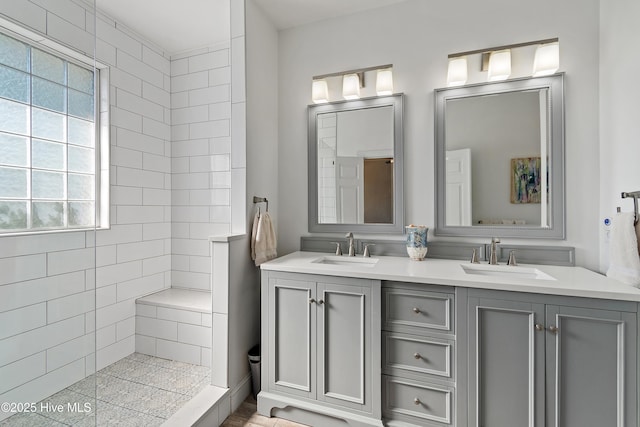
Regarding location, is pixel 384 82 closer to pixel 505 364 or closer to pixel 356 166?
pixel 356 166

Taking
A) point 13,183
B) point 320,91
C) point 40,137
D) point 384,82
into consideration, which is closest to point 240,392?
point 13,183

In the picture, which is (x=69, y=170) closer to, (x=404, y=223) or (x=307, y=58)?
(x=307, y=58)

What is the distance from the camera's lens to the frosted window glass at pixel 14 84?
1113 millimetres

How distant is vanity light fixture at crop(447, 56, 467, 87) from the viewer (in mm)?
1910

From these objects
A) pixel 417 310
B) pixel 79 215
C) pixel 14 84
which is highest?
pixel 14 84

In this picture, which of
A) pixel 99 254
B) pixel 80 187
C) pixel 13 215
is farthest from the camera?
pixel 99 254

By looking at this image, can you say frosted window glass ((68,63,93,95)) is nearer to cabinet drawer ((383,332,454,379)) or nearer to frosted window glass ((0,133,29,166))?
frosted window glass ((0,133,29,166))

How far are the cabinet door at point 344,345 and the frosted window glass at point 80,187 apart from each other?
4.36 feet

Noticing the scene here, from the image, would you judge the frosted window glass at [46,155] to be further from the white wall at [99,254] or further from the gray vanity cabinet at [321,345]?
the gray vanity cabinet at [321,345]

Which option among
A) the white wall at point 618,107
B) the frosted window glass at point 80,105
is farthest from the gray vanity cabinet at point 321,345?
the white wall at point 618,107

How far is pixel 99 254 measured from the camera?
7.11ft

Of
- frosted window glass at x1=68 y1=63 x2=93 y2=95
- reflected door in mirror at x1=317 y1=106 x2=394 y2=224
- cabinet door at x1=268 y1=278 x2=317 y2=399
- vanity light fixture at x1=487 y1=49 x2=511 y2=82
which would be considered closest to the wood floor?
cabinet door at x1=268 y1=278 x2=317 y2=399

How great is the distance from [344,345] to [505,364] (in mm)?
787

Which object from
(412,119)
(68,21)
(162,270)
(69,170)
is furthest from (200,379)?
(412,119)
